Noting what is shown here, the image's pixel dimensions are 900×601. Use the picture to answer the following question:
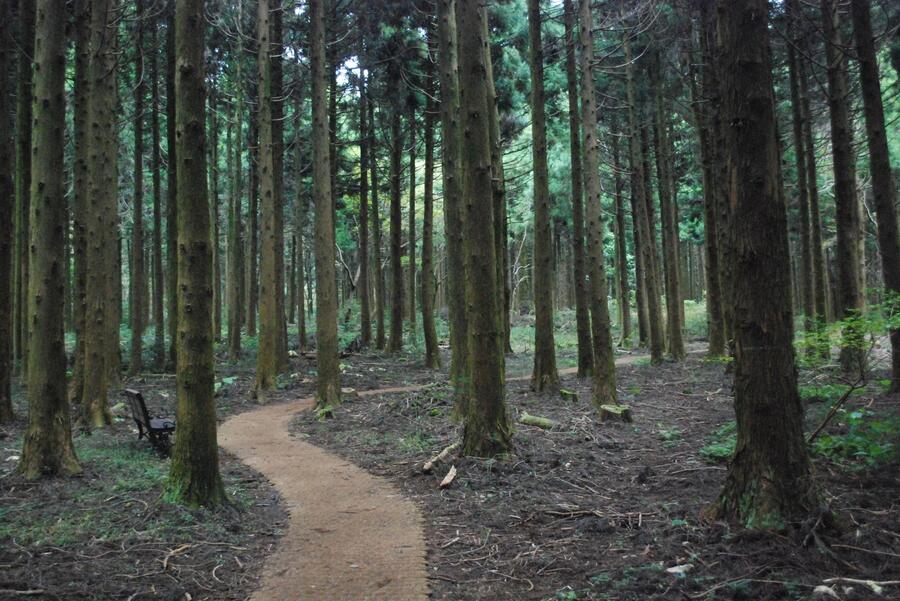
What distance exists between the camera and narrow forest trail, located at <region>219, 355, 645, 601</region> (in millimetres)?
4547

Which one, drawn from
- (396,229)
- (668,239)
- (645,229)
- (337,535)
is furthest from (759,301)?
(396,229)

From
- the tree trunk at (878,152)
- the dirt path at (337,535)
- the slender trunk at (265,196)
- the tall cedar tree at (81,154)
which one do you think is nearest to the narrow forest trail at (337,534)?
the dirt path at (337,535)

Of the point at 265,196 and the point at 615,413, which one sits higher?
the point at 265,196

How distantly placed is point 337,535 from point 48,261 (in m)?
4.44

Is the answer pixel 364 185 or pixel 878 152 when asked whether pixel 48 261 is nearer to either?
pixel 878 152

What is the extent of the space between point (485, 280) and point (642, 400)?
687cm

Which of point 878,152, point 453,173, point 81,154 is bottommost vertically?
point 878,152

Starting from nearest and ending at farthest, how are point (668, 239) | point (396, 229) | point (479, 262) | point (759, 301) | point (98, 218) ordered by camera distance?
point (759, 301) → point (479, 262) → point (98, 218) → point (668, 239) → point (396, 229)

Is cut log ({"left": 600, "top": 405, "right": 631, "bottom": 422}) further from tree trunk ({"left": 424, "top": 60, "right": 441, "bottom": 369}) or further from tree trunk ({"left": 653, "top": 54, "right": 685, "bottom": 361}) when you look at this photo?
tree trunk ({"left": 653, "top": 54, "right": 685, "bottom": 361})

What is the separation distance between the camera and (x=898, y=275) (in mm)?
9898

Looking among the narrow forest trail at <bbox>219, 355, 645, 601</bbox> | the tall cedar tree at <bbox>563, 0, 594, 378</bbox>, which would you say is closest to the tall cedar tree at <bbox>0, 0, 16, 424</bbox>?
the narrow forest trail at <bbox>219, 355, 645, 601</bbox>

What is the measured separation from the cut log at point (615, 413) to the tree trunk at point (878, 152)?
4.08 metres

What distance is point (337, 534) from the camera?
5805 mm

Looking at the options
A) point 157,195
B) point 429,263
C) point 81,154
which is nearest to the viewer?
point 81,154
